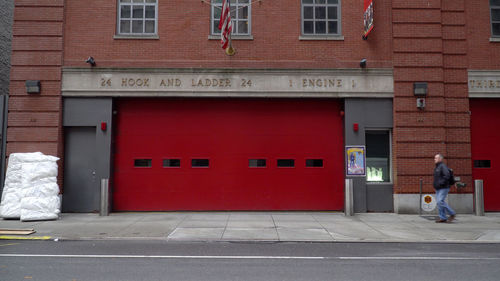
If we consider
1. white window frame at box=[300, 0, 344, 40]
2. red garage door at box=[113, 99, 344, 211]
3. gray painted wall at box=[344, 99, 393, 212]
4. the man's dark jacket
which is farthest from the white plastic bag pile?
the man's dark jacket

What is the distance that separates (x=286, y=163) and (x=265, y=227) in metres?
3.33

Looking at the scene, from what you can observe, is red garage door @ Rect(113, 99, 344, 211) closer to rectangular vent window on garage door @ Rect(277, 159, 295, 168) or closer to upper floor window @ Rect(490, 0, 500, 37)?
rectangular vent window on garage door @ Rect(277, 159, 295, 168)

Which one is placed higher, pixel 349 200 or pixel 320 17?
pixel 320 17

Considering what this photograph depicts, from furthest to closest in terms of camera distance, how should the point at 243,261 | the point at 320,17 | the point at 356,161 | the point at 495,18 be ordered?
the point at 495,18
the point at 320,17
the point at 356,161
the point at 243,261

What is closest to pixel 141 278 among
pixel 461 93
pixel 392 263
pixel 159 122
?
pixel 392 263

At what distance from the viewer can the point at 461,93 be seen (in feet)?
40.7

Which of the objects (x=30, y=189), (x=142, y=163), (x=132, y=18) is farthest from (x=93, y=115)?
(x=132, y=18)

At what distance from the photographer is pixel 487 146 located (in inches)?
502

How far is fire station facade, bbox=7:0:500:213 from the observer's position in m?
12.2

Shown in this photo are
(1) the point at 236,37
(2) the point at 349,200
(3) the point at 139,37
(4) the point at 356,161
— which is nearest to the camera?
(2) the point at 349,200

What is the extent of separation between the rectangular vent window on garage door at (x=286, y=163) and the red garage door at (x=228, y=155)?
3 cm

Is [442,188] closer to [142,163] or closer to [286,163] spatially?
[286,163]

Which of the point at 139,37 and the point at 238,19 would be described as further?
the point at 238,19

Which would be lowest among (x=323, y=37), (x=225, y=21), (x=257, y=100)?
(x=257, y=100)
